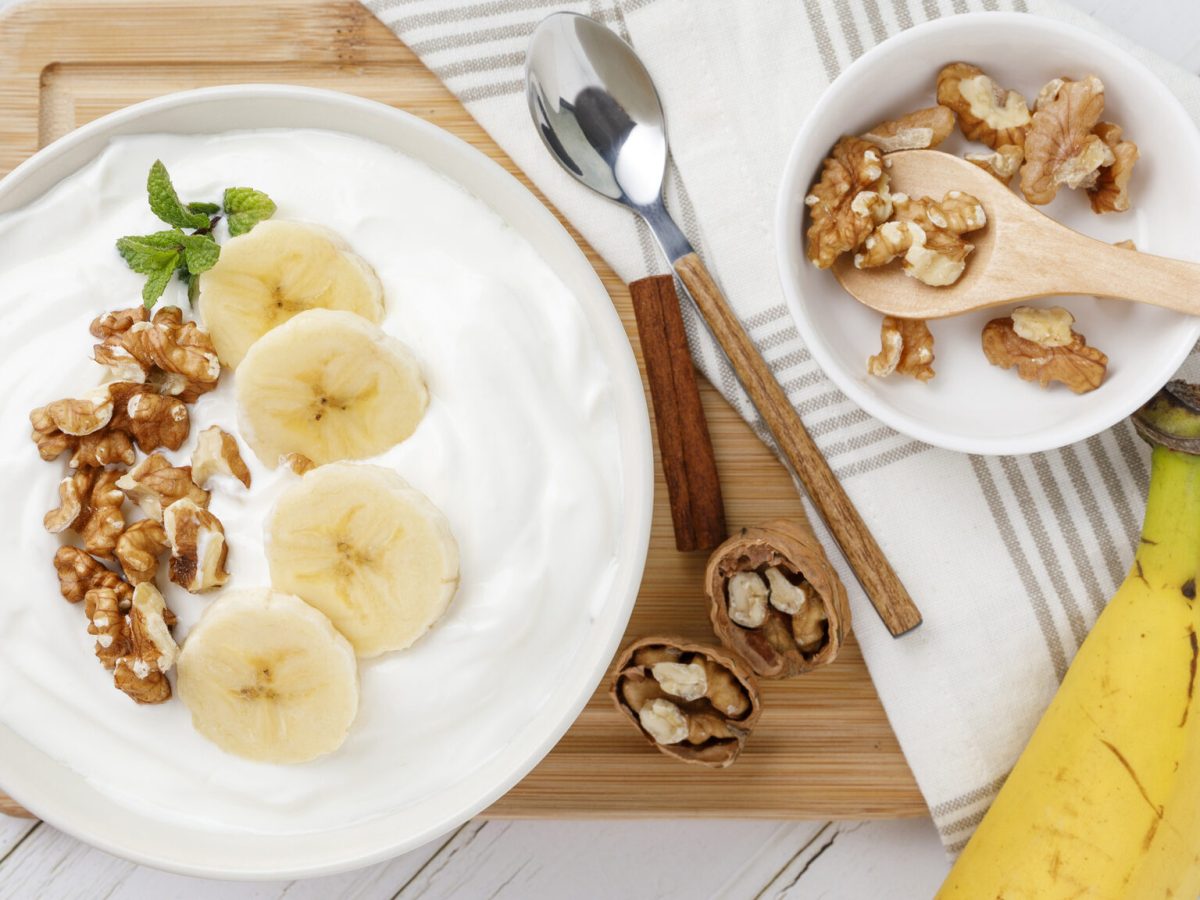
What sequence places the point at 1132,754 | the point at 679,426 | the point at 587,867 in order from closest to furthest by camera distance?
the point at 1132,754, the point at 679,426, the point at 587,867

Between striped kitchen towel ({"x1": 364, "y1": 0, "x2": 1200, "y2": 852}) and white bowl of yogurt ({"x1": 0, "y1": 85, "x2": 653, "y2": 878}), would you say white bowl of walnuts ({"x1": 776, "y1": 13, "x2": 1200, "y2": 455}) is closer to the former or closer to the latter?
striped kitchen towel ({"x1": 364, "y1": 0, "x2": 1200, "y2": 852})

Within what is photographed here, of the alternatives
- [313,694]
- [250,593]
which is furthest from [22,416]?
[313,694]

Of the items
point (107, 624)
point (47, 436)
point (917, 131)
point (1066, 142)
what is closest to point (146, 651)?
point (107, 624)

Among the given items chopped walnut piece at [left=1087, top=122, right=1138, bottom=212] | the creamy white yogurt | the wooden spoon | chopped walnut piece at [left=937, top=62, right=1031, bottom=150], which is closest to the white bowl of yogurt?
the creamy white yogurt

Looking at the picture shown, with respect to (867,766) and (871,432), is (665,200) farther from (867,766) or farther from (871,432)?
(867,766)

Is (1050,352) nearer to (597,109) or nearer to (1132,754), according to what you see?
(1132,754)

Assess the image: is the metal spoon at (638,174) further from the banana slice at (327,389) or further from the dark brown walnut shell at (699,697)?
the banana slice at (327,389)

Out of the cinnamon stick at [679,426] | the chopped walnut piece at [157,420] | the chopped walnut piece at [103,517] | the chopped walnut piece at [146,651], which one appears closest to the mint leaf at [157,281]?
the chopped walnut piece at [157,420]
